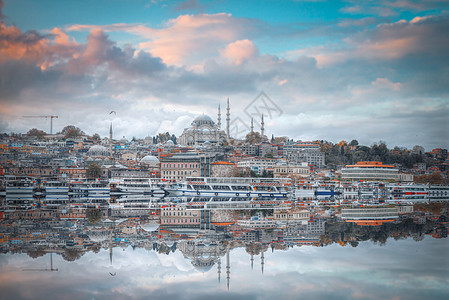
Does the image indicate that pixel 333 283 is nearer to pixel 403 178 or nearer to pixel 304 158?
pixel 403 178

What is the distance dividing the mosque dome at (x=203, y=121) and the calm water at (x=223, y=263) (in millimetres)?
79500

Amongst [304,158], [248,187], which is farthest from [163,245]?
[304,158]

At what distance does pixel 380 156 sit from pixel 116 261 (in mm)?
77792

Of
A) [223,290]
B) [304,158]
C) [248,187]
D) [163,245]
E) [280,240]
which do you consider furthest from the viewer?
[304,158]

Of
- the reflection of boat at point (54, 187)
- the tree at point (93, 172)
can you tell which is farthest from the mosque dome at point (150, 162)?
the reflection of boat at point (54, 187)

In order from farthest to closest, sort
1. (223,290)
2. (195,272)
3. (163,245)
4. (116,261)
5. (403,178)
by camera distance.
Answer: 1. (403,178)
2. (163,245)
3. (116,261)
4. (195,272)
5. (223,290)

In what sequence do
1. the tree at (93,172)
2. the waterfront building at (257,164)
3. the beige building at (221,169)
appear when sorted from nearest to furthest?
the tree at (93,172), the beige building at (221,169), the waterfront building at (257,164)

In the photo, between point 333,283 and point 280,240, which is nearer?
point 333,283

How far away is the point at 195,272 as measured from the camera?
375 inches

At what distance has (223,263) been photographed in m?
10.4

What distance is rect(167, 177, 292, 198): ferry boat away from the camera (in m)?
42.6

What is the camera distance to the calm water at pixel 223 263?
8.17m

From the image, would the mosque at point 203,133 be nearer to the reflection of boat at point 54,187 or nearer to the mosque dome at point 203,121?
the mosque dome at point 203,121

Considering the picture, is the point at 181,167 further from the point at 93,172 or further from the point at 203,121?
the point at 203,121
